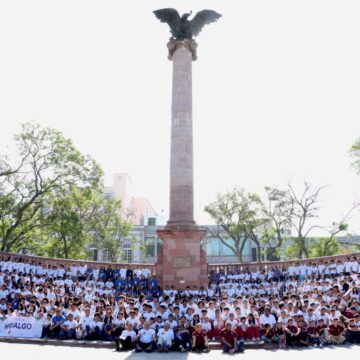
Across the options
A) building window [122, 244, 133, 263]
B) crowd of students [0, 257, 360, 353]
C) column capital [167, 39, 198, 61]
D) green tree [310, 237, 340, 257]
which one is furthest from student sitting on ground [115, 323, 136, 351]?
building window [122, 244, 133, 263]

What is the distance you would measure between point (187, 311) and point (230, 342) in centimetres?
328

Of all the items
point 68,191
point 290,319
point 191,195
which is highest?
point 68,191

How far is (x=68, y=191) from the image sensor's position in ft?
117

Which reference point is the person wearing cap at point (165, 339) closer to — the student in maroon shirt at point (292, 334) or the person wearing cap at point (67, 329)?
the person wearing cap at point (67, 329)

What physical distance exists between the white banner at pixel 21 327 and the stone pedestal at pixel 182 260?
8.41m

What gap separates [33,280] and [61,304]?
21.0 feet

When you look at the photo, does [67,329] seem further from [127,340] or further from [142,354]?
[142,354]

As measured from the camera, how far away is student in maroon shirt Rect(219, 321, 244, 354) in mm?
12359

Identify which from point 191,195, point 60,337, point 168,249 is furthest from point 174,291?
Result: point 60,337

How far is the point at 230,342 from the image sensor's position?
12.5m

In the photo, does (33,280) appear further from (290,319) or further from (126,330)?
(290,319)

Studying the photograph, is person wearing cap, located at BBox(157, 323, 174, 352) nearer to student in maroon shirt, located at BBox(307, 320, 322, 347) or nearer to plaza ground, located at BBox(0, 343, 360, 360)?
plaza ground, located at BBox(0, 343, 360, 360)

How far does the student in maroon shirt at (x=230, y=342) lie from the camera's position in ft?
40.5

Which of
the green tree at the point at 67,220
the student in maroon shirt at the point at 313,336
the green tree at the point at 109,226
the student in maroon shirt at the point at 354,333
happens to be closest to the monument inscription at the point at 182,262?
the student in maroon shirt at the point at 313,336
